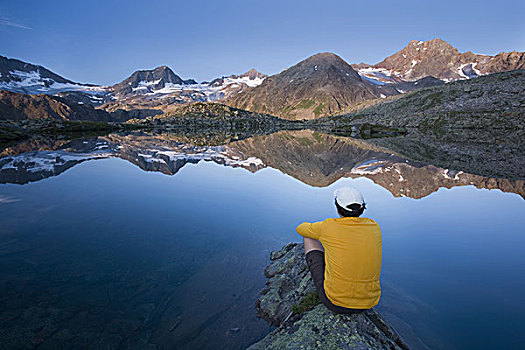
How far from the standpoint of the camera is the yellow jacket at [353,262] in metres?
4.84

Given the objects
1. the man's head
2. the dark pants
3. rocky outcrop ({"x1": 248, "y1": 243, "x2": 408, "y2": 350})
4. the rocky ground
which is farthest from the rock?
the rocky ground

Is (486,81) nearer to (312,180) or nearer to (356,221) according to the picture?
(312,180)

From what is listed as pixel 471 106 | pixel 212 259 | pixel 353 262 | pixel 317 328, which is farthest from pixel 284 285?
pixel 471 106

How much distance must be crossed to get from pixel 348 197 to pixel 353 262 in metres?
1.25

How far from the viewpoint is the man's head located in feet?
17.1

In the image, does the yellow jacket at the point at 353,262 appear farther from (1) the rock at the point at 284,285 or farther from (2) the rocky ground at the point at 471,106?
(2) the rocky ground at the point at 471,106

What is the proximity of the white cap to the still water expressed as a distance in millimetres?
3527

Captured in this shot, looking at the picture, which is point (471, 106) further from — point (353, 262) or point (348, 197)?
point (353, 262)

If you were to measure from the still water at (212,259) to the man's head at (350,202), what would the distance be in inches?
131

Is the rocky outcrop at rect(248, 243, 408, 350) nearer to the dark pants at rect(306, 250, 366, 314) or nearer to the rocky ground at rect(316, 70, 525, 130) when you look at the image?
the dark pants at rect(306, 250, 366, 314)

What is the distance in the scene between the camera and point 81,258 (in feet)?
29.0

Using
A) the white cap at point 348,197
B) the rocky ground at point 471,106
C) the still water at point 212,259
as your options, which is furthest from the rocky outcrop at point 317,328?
the rocky ground at point 471,106

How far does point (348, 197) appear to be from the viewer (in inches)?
209

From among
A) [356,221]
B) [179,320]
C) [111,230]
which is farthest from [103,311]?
[356,221]
